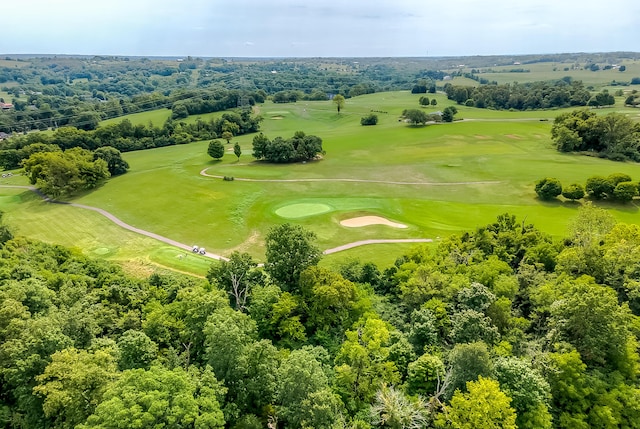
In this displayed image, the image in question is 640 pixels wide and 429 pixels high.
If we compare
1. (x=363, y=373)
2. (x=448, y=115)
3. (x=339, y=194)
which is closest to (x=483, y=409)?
(x=363, y=373)

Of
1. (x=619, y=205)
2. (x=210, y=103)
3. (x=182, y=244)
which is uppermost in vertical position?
(x=210, y=103)

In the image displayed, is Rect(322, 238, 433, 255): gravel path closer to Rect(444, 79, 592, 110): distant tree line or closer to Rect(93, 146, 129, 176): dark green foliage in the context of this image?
Rect(93, 146, 129, 176): dark green foliage

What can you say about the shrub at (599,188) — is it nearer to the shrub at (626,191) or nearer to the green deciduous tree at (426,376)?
the shrub at (626,191)

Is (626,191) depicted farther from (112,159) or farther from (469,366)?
(112,159)

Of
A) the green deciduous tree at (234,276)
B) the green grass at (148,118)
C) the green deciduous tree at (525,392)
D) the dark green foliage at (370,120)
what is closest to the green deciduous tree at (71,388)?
the green deciduous tree at (234,276)

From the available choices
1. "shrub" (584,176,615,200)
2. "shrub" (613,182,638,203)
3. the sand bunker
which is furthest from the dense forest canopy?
"shrub" (584,176,615,200)

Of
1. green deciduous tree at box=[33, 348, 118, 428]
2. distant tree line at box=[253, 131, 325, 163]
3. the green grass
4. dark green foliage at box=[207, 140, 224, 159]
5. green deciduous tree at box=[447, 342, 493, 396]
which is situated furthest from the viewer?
the green grass

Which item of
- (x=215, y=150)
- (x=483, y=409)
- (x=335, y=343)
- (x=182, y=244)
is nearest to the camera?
(x=483, y=409)
